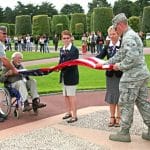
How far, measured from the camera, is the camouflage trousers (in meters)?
6.98

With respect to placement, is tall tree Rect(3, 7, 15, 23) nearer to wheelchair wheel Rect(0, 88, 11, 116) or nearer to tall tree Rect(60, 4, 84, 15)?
tall tree Rect(60, 4, 84, 15)

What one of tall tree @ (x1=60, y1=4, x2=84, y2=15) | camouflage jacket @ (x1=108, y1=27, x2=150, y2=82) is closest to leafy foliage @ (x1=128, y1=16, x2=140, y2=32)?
camouflage jacket @ (x1=108, y1=27, x2=150, y2=82)

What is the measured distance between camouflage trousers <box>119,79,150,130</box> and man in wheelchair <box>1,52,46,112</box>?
2738mm

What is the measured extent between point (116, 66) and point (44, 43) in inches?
1268

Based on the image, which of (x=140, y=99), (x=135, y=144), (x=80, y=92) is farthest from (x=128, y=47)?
(x=80, y=92)

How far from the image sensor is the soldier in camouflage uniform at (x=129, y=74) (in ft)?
22.5

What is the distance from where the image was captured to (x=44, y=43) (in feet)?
128

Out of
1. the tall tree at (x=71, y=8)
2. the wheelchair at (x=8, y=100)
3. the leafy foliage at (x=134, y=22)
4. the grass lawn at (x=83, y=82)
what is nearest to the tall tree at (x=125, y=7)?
the tall tree at (x=71, y=8)

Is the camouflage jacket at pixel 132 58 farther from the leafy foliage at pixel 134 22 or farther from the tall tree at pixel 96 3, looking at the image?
the tall tree at pixel 96 3

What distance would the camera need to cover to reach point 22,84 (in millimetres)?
9289

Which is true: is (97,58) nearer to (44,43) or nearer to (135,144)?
(135,144)

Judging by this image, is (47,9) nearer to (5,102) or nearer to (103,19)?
(103,19)

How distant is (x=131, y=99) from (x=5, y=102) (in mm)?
3243

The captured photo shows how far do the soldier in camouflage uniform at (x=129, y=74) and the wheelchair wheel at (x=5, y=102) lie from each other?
2832 mm
